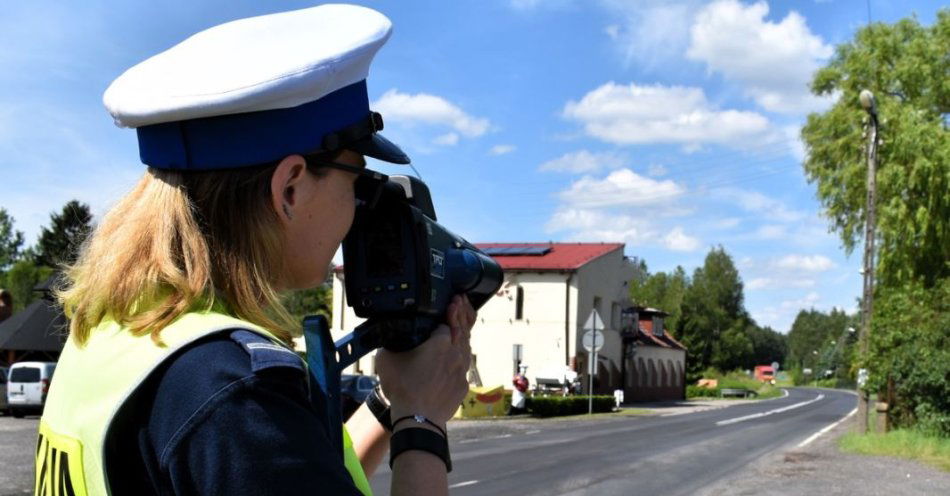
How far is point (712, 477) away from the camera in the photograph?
14422mm

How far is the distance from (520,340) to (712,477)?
35.4 metres

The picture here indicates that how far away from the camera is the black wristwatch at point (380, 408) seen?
2023 millimetres

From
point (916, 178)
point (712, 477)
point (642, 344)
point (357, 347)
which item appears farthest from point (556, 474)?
point (642, 344)

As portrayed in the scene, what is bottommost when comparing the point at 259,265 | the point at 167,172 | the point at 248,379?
the point at 248,379

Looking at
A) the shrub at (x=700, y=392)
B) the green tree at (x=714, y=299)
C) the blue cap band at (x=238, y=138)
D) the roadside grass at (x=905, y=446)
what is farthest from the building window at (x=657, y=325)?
the blue cap band at (x=238, y=138)

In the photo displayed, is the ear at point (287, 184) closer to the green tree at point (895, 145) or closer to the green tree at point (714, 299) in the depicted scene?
the green tree at point (895, 145)

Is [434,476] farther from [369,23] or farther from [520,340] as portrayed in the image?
[520,340]

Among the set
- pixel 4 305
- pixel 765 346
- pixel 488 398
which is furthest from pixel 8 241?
pixel 765 346

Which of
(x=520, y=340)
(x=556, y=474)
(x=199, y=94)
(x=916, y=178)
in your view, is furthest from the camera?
(x=520, y=340)

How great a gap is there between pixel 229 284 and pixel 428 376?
0.40m

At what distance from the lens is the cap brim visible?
162cm

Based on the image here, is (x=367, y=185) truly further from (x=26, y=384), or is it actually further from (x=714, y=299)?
(x=714, y=299)

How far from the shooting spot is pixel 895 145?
26141 mm

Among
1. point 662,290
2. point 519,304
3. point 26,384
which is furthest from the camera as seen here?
point 662,290
